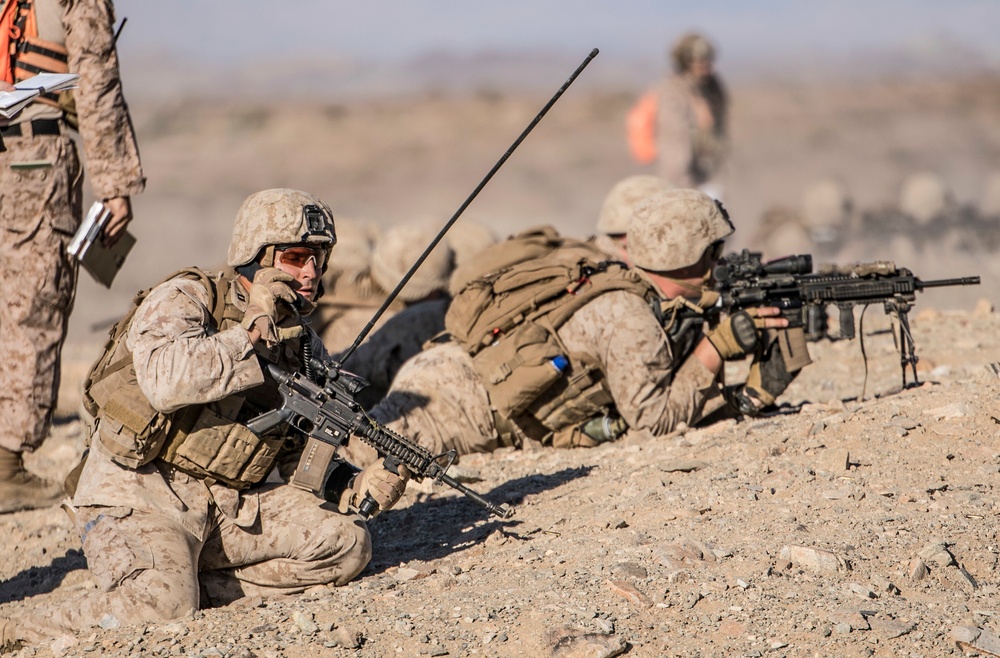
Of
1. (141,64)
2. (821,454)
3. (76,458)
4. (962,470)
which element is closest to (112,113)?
(76,458)

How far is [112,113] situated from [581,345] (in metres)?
2.56

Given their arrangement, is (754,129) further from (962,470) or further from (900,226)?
(962,470)

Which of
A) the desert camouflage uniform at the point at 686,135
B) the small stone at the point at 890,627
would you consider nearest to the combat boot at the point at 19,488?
the small stone at the point at 890,627

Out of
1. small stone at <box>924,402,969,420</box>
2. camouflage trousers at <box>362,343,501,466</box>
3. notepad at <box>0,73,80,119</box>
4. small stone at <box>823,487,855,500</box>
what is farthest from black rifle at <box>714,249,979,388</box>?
notepad at <box>0,73,80,119</box>

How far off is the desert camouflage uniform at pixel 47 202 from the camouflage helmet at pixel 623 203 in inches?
111

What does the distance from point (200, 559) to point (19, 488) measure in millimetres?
1883

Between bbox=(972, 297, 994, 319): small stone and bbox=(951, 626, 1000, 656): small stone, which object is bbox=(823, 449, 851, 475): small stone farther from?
bbox=(972, 297, 994, 319): small stone

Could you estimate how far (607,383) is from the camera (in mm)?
6270

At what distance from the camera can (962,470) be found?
15.8ft

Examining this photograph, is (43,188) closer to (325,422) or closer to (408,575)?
(325,422)

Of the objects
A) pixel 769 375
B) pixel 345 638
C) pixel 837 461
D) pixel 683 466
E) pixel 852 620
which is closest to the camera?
pixel 852 620

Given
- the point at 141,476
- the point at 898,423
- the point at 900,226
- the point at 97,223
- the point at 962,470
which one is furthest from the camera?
the point at 900,226

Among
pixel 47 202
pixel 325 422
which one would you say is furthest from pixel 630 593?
pixel 47 202

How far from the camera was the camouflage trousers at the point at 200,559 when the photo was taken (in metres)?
4.02
